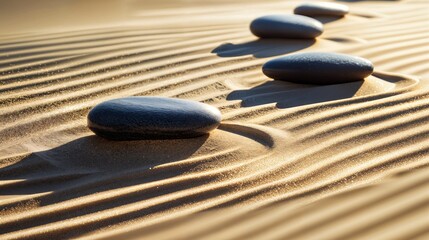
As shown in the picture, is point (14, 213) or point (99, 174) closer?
point (14, 213)

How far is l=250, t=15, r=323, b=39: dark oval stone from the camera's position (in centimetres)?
438

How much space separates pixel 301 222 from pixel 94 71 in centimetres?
198

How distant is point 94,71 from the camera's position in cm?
368

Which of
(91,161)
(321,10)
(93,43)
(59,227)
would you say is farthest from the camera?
(321,10)

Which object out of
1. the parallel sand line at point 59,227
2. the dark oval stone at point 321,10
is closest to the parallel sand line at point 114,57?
the dark oval stone at point 321,10

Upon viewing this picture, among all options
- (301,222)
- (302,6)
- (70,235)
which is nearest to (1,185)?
(70,235)

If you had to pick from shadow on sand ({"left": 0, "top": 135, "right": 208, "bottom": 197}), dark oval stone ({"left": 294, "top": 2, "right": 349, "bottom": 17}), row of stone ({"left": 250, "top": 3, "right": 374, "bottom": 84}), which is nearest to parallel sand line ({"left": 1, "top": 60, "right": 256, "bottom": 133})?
row of stone ({"left": 250, "top": 3, "right": 374, "bottom": 84})

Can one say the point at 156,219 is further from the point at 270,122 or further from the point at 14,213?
the point at 270,122

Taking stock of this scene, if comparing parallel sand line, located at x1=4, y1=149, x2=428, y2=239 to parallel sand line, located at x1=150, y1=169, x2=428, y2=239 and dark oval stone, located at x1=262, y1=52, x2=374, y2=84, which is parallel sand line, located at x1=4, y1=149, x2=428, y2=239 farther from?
dark oval stone, located at x1=262, y1=52, x2=374, y2=84

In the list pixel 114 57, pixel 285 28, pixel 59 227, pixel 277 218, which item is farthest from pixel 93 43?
pixel 277 218

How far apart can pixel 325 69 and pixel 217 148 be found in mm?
952

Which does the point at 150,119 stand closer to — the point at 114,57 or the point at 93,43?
the point at 114,57

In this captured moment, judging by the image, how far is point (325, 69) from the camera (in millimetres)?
3320

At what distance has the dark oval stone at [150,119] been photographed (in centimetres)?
255
